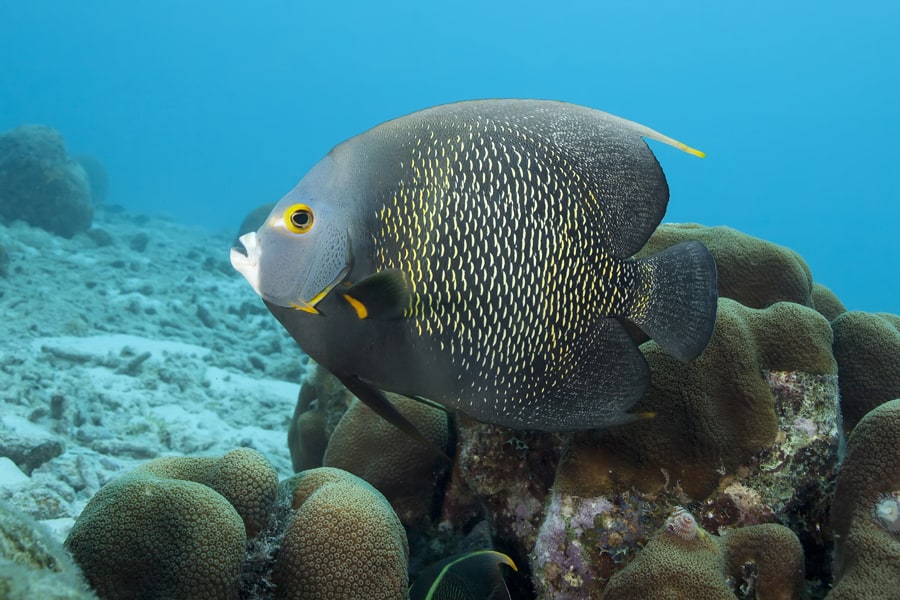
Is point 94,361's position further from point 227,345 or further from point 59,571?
point 59,571

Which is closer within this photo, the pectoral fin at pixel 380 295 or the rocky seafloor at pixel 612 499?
the pectoral fin at pixel 380 295

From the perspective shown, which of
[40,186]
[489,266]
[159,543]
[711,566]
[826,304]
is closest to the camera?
[489,266]

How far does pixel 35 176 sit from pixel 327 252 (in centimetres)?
1869

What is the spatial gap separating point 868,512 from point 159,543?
2.33 metres

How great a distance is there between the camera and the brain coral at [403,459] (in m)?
3.19

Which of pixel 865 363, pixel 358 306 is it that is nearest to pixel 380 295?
pixel 358 306

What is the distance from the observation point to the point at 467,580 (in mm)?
2018

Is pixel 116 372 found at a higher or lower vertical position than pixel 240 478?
lower

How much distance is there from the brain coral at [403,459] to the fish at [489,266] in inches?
69.5

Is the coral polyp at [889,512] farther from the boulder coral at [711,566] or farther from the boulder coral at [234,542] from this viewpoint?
the boulder coral at [234,542]

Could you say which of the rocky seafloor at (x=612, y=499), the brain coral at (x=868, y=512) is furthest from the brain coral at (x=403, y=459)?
the brain coral at (x=868, y=512)

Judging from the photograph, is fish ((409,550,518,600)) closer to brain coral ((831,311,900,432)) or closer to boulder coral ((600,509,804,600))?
boulder coral ((600,509,804,600))

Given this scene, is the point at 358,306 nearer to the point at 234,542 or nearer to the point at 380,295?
the point at 380,295

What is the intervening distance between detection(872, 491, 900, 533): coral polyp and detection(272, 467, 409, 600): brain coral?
1598mm
